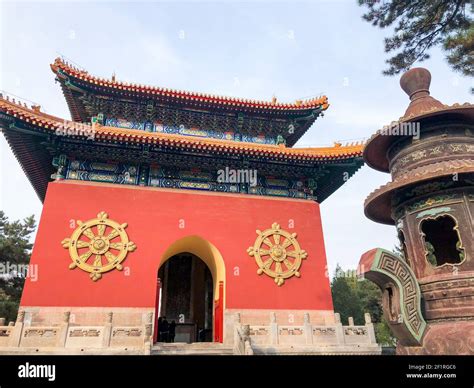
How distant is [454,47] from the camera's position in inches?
227

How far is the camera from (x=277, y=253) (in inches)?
427

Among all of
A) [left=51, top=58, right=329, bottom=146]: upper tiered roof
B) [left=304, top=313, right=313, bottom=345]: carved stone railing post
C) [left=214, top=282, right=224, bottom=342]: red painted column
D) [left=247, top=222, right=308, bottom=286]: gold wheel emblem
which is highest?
[left=51, top=58, right=329, bottom=146]: upper tiered roof

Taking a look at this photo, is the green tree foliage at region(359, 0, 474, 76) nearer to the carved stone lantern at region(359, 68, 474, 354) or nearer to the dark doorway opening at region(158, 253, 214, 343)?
the carved stone lantern at region(359, 68, 474, 354)

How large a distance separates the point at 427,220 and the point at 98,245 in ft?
28.3

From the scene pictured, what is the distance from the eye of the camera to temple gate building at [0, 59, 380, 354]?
8844mm

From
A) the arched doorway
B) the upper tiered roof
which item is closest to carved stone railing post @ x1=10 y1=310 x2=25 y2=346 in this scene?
the arched doorway

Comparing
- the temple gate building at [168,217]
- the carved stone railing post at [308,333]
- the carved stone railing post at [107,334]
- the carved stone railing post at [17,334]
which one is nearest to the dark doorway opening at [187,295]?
the temple gate building at [168,217]

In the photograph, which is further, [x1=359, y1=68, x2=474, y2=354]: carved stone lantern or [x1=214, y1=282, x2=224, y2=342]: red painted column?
[x1=214, y1=282, x2=224, y2=342]: red painted column

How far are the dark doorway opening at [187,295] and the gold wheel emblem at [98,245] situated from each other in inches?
206

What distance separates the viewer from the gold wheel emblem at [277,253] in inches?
418

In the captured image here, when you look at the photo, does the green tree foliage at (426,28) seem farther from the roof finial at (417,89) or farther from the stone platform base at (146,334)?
the stone platform base at (146,334)

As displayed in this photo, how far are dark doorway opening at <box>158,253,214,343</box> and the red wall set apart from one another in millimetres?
4611
